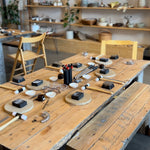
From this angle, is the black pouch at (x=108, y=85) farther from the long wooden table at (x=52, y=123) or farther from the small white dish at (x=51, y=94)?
the small white dish at (x=51, y=94)

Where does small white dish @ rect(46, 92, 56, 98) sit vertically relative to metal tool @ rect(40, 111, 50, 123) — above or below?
above

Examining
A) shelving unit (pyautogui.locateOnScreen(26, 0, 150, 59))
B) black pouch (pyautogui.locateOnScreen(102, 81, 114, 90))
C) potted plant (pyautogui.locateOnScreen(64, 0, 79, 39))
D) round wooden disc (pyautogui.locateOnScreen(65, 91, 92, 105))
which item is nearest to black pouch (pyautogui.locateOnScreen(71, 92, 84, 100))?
round wooden disc (pyautogui.locateOnScreen(65, 91, 92, 105))

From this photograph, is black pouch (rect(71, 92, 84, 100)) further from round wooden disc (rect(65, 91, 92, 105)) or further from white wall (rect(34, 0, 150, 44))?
white wall (rect(34, 0, 150, 44))

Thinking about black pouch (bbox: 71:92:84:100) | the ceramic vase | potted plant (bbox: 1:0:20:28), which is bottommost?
black pouch (bbox: 71:92:84:100)

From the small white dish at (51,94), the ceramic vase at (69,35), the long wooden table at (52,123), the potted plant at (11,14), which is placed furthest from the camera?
the potted plant at (11,14)

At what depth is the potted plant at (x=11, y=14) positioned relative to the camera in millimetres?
6258

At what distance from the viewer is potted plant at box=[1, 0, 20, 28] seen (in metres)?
6.26

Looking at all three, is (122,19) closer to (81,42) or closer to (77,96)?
(81,42)

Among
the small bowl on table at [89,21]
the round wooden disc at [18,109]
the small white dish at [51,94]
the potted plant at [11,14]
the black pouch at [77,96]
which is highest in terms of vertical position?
the potted plant at [11,14]

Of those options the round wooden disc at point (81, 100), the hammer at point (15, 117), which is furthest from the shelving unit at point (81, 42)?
the hammer at point (15, 117)

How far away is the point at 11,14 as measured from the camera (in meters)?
6.34

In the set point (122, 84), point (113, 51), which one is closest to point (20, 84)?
point (122, 84)

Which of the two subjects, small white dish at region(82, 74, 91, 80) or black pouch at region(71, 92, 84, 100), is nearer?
black pouch at region(71, 92, 84, 100)

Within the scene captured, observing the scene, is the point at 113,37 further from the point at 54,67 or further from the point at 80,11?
the point at 54,67
